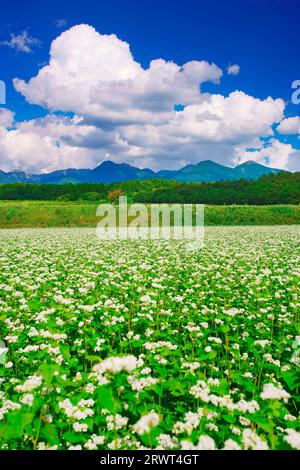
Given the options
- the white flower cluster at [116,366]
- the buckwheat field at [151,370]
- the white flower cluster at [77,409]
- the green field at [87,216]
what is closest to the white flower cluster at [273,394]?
the buckwheat field at [151,370]

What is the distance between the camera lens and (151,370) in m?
5.10

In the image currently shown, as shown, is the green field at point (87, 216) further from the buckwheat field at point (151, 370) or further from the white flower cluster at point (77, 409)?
the white flower cluster at point (77, 409)

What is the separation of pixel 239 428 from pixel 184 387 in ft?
2.91

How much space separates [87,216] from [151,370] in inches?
2032

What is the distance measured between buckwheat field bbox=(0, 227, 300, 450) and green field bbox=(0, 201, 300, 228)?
147 ft

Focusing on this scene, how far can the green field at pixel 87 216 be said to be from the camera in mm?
52906

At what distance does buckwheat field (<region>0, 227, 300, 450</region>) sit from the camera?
3062mm

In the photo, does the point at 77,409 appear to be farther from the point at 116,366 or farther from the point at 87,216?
the point at 87,216

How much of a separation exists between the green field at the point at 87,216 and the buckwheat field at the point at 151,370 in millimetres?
44769

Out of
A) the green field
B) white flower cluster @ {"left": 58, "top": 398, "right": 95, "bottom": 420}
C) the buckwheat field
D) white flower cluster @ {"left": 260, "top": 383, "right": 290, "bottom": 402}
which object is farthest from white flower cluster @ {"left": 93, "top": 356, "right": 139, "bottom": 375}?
the green field

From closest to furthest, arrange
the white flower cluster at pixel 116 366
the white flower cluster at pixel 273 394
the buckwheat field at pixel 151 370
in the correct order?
1. the white flower cluster at pixel 116 366
2. the white flower cluster at pixel 273 394
3. the buckwheat field at pixel 151 370

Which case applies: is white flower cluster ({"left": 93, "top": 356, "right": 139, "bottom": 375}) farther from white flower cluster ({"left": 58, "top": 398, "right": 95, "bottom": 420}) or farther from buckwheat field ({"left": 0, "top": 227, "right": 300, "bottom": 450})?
white flower cluster ({"left": 58, "top": 398, "right": 95, "bottom": 420})
